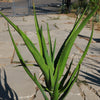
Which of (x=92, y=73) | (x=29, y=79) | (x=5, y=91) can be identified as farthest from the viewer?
(x=92, y=73)

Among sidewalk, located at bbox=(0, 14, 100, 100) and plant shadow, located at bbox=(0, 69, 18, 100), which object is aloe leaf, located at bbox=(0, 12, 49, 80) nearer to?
sidewalk, located at bbox=(0, 14, 100, 100)

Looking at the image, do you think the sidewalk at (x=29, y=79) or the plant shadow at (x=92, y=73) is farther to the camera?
→ the plant shadow at (x=92, y=73)

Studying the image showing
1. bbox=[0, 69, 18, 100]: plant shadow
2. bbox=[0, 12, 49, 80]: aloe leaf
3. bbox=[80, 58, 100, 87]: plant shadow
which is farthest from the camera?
bbox=[80, 58, 100, 87]: plant shadow

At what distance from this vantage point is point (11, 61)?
2885 millimetres

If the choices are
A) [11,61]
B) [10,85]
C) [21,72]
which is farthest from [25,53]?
[10,85]

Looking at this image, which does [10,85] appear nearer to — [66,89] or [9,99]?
[9,99]

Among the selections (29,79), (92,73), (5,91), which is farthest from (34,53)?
(92,73)

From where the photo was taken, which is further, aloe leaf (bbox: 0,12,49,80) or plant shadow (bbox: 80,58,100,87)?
plant shadow (bbox: 80,58,100,87)

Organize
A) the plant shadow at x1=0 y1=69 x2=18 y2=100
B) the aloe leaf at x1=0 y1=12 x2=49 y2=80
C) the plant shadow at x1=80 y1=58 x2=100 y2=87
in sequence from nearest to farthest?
the aloe leaf at x1=0 y1=12 x2=49 y2=80 < the plant shadow at x1=0 y1=69 x2=18 y2=100 < the plant shadow at x1=80 y1=58 x2=100 y2=87

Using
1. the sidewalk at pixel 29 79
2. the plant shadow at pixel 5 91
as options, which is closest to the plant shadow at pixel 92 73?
the sidewalk at pixel 29 79

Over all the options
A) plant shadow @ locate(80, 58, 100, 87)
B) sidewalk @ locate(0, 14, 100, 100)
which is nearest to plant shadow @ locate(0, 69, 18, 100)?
sidewalk @ locate(0, 14, 100, 100)

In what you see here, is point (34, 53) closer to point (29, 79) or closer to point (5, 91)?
point (5, 91)

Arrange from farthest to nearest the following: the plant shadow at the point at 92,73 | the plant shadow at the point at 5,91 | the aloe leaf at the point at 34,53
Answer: the plant shadow at the point at 92,73, the plant shadow at the point at 5,91, the aloe leaf at the point at 34,53

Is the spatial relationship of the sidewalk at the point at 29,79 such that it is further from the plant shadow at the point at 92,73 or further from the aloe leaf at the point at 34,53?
the aloe leaf at the point at 34,53
